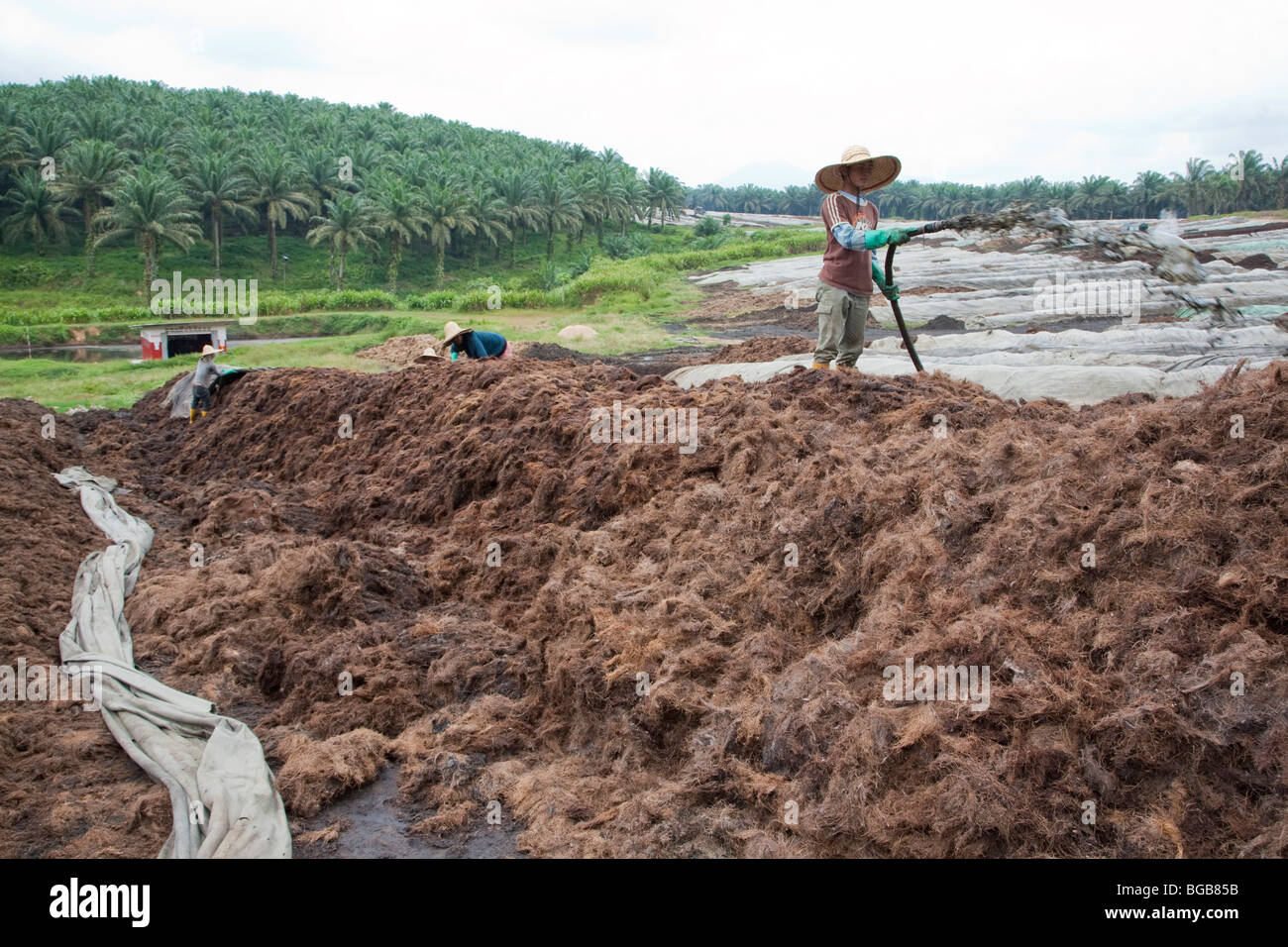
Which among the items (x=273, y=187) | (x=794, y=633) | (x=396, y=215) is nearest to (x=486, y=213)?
(x=396, y=215)

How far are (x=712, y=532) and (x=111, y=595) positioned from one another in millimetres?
4111

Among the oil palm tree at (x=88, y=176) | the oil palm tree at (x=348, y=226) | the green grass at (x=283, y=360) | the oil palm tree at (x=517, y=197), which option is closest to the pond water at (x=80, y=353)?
the green grass at (x=283, y=360)

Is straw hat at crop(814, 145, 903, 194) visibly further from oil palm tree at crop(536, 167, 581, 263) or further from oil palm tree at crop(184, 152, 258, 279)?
oil palm tree at crop(536, 167, 581, 263)

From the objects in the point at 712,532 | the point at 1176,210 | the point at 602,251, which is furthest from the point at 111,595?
the point at 1176,210

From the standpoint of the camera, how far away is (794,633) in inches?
171

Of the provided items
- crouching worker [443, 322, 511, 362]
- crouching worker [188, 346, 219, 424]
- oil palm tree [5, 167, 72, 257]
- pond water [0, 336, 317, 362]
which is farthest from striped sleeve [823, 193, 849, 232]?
oil palm tree [5, 167, 72, 257]

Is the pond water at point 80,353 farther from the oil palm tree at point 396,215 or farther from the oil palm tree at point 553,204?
the oil palm tree at point 553,204

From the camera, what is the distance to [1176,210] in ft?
184

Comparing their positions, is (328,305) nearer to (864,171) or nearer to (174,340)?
(174,340)

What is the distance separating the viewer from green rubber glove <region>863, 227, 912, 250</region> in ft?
19.1

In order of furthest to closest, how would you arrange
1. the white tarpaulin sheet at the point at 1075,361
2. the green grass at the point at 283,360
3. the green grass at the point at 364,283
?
the green grass at the point at 364,283
the green grass at the point at 283,360
the white tarpaulin sheet at the point at 1075,361

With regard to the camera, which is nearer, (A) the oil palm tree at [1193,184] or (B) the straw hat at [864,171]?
(B) the straw hat at [864,171]

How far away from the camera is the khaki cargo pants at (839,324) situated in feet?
22.4

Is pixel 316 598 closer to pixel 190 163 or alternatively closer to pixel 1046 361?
pixel 1046 361
